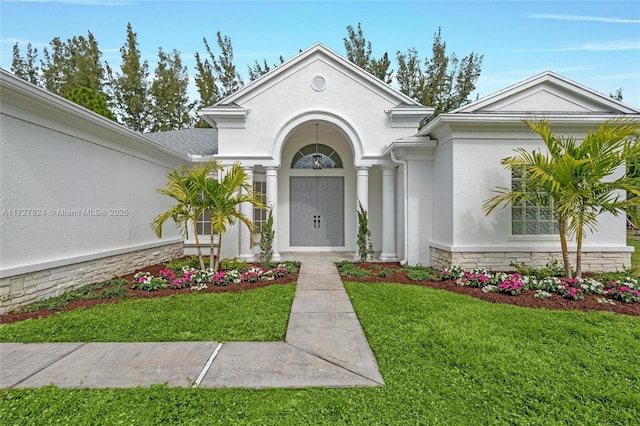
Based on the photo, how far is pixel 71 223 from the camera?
20.4 feet

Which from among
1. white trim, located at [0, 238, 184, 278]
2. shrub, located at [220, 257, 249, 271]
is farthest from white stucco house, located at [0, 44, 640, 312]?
shrub, located at [220, 257, 249, 271]

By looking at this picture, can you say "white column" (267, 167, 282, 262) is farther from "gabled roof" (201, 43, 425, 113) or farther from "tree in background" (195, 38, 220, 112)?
"tree in background" (195, 38, 220, 112)

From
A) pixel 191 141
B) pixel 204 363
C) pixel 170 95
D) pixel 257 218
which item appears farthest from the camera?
pixel 170 95

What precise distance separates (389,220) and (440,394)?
7065mm

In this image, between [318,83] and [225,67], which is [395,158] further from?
[225,67]

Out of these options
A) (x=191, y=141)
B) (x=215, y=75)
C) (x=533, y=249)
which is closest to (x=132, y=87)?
(x=215, y=75)

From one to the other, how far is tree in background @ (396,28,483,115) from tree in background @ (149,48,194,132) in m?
17.0

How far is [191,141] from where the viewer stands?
42.0 feet

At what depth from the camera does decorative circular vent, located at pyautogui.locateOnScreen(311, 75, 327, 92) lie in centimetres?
998

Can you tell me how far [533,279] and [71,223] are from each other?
919 centimetres

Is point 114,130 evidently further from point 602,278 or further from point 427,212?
point 602,278

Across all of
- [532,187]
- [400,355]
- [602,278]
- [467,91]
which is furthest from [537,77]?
[467,91]

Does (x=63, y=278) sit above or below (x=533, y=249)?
below

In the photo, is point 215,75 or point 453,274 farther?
point 215,75
